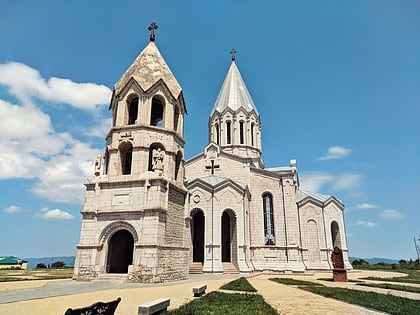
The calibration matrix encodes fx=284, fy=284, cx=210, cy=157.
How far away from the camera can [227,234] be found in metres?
26.6

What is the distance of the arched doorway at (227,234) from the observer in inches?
960

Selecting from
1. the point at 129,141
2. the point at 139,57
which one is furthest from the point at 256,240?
the point at 139,57

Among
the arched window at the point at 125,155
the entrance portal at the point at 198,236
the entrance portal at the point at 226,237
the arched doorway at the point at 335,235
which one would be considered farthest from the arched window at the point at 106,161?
the arched doorway at the point at 335,235

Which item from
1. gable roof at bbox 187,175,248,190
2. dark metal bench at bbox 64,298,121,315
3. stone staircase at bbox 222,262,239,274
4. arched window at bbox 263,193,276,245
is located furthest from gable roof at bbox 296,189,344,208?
dark metal bench at bbox 64,298,121,315

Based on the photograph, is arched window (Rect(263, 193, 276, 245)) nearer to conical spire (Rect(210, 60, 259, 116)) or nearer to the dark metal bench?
conical spire (Rect(210, 60, 259, 116))

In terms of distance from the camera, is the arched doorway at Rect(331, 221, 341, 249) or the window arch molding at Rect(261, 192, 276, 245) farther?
the arched doorway at Rect(331, 221, 341, 249)

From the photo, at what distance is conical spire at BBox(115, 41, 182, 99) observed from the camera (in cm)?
1652

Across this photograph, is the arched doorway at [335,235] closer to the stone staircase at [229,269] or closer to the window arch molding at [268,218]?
the window arch molding at [268,218]

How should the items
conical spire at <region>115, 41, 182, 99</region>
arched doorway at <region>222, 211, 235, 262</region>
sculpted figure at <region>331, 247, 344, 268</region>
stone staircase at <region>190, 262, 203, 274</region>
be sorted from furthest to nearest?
arched doorway at <region>222, 211, 235, 262</region>
stone staircase at <region>190, 262, 203, 274</region>
conical spire at <region>115, 41, 182, 99</region>
sculpted figure at <region>331, 247, 344, 268</region>

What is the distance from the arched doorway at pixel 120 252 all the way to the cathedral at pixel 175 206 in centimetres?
5

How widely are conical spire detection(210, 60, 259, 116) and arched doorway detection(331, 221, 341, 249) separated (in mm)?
15256

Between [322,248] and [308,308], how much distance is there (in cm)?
2072

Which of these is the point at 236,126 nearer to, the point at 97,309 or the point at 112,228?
the point at 112,228

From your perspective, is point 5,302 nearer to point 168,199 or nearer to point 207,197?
point 168,199
